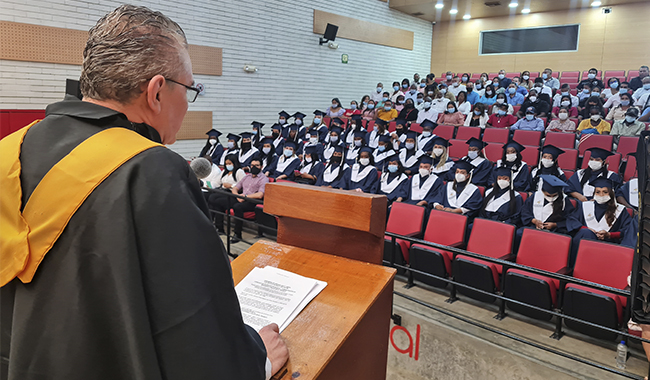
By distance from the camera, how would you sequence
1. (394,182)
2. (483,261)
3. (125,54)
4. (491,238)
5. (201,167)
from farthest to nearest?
(394,182), (491,238), (483,261), (201,167), (125,54)

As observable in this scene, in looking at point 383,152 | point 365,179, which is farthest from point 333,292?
point 383,152

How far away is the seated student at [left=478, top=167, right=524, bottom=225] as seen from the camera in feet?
19.0

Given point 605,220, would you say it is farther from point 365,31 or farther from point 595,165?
point 365,31

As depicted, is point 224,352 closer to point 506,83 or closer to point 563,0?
point 506,83

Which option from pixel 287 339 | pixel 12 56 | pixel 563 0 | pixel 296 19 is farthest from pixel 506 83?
pixel 287 339

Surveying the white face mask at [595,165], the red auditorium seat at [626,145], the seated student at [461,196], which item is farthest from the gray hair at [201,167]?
the red auditorium seat at [626,145]

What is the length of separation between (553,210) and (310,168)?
186 inches

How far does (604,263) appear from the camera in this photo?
12.6 feet

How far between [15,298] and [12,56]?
9356mm

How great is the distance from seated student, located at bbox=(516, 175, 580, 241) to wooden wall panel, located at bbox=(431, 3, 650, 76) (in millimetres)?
12641

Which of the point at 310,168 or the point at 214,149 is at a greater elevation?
the point at 214,149

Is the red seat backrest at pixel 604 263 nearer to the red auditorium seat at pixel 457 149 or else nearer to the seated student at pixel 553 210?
the seated student at pixel 553 210

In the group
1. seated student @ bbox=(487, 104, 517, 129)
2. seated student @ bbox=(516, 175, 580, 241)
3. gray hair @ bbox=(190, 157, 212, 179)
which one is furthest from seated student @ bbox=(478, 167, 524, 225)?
seated student @ bbox=(487, 104, 517, 129)

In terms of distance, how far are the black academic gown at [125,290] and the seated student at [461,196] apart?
5523mm
